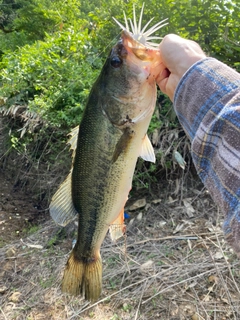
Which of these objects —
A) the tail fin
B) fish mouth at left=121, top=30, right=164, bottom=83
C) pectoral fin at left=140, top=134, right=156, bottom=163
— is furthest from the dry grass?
fish mouth at left=121, top=30, right=164, bottom=83

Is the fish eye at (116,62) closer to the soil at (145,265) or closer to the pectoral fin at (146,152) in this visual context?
the pectoral fin at (146,152)

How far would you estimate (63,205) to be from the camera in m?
1.89

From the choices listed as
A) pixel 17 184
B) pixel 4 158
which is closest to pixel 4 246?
pixel 17 184

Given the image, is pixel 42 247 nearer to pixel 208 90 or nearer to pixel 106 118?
pixel 106 118

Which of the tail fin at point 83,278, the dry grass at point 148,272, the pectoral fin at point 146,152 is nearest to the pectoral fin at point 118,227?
the tail fin at point 83,278

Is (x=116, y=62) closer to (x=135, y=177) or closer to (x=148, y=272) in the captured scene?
(x=148, y=272)

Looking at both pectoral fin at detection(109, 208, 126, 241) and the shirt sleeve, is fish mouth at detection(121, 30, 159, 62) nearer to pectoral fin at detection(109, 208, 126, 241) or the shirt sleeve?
the shirt sleeve

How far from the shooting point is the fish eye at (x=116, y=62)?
5.17 feet

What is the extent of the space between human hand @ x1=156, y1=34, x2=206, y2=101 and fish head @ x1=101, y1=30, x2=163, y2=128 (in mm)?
63

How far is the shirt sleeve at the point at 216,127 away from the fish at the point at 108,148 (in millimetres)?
292

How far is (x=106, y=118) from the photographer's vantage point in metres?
1.68

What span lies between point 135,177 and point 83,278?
75.9 inches

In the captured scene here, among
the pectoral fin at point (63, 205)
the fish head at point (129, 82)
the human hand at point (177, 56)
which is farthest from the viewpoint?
the pectoral fin at point (63, 205)

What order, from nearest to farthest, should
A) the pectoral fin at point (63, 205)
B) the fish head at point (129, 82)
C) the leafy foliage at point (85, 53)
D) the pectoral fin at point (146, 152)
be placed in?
the fish head at point (129, 82)
the pectoral fin at point (146, 152)
the pectoral fin at point (63, 205)
the leafy foliage at point (85, 53)
